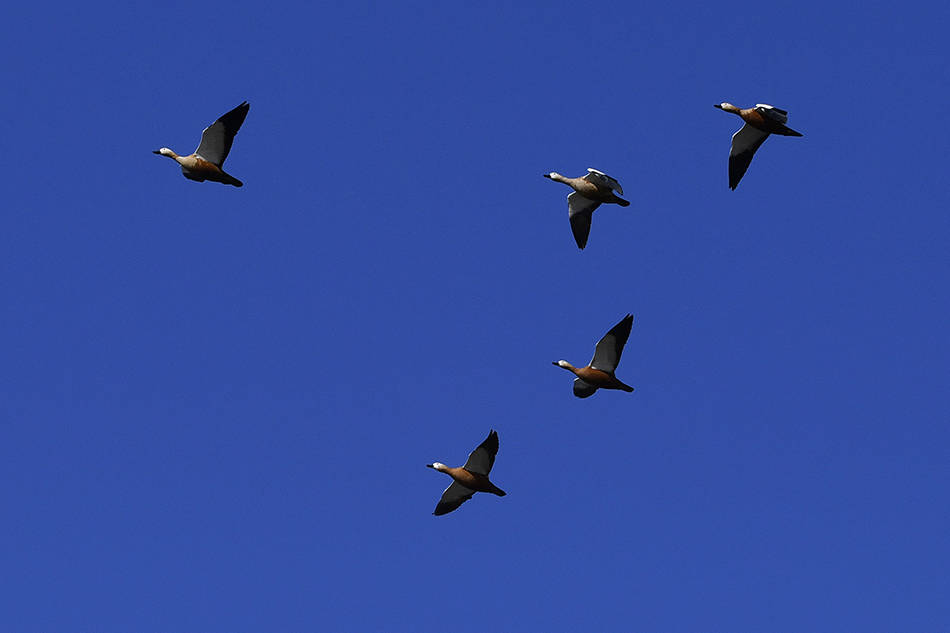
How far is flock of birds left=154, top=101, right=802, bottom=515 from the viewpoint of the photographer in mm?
57500

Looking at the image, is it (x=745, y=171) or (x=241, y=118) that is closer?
(x=241, y=118)

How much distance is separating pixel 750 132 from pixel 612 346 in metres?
10.3

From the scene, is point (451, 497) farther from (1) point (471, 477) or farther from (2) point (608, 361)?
(2) point (608, 361)

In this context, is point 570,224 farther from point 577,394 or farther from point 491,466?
point 491,466

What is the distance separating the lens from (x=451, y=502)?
60062mm

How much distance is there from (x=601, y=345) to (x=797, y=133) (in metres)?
11.4

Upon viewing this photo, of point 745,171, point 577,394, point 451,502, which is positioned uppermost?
point 745,171

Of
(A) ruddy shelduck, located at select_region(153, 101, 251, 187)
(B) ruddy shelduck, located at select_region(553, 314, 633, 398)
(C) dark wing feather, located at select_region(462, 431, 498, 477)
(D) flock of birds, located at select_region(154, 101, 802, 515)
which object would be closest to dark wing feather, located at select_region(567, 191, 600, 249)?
(D) flock of birds, located at select_region(154, 101, 802, 515)

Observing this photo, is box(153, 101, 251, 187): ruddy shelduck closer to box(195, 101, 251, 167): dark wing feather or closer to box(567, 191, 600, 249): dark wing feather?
box(195, 101, 251, 167): dark wing feather

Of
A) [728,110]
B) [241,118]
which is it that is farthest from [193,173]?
[728,110]

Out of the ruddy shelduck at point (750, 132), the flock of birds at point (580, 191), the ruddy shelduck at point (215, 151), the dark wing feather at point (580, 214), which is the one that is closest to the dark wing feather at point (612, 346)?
the flock of birds at point (580, 191)

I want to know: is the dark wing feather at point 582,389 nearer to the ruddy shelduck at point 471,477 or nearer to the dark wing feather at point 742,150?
the ruddy shelduck at point 471,477

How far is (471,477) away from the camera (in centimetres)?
5853

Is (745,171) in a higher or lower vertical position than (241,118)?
higher
